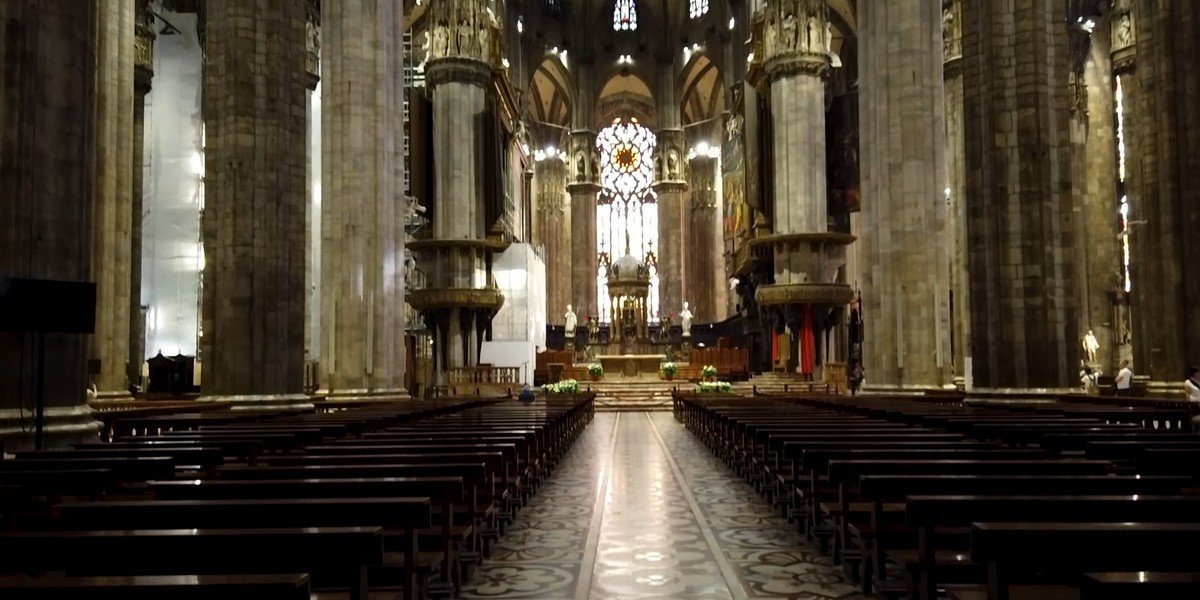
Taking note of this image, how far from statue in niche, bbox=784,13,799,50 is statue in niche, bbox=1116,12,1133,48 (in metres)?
9.97

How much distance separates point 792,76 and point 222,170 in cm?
2346

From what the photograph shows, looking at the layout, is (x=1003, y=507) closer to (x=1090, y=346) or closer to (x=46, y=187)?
(x=46, y=187)

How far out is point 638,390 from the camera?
1315 inches

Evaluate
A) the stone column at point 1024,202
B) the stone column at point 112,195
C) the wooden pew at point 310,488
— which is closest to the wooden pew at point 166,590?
the wooden pew at point 310,488

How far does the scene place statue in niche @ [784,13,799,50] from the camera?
3275 centimetres

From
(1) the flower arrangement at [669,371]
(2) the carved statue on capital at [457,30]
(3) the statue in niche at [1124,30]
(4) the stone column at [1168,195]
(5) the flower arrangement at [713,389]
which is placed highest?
(2) the carved statue on capital at [457,30]

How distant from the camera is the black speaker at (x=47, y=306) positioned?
23.4ft

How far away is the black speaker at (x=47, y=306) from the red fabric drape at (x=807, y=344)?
1052 inches

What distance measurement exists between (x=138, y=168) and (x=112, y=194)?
8.06 metres

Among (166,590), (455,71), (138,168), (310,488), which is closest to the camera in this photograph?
(166,590)

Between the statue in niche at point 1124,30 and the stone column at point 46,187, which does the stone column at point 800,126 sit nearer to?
the statue in niche at point 1124,30

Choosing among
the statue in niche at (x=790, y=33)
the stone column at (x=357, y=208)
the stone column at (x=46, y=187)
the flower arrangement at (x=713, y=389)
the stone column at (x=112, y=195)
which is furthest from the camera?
the statue in niche at (x=790, y=33)

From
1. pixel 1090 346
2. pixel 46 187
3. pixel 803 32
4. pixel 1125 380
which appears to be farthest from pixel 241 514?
pixel 803 32

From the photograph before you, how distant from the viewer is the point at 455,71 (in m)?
34.1
